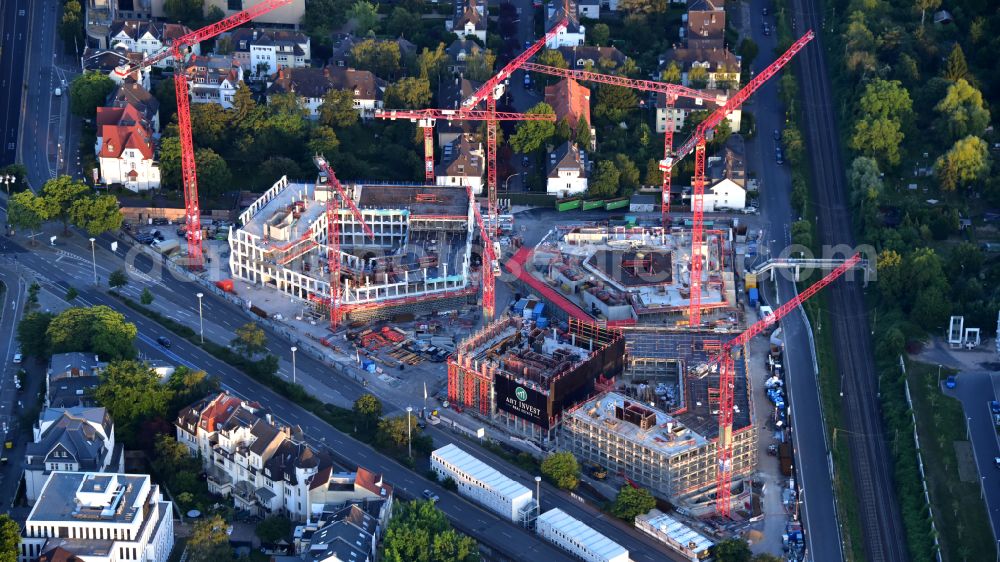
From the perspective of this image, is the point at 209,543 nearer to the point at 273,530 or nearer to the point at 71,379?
the point at 273,530

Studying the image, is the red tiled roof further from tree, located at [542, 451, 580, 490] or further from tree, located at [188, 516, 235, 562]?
tree, located at [188, 516, 235, 562]

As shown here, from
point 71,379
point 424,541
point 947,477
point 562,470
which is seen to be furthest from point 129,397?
point 947,477

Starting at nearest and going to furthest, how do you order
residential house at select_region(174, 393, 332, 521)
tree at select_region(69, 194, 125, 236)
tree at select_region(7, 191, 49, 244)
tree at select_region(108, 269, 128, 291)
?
residential house at select_region(174, 393, 332, 521) < tree at select_region(108, 269, 128, 291) < tree at select_region(7, 191, 49, 244) < tree at select_region(69, 194, 125, 236)

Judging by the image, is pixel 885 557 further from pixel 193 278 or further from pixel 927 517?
pixel 193 278

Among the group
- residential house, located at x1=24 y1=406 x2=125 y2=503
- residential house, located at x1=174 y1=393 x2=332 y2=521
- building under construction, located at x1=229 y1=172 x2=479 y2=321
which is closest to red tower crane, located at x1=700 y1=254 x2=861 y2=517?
building under construction, located at x1=229 y1=172 x2=479 y2=321

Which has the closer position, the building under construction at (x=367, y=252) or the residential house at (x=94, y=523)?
the residential house at (x=94, y=523)

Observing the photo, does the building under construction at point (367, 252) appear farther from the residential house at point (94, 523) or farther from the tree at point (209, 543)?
the residential house at point (94, 523)

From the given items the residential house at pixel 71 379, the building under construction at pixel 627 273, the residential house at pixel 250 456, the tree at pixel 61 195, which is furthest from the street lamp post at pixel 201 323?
the building under construction at pixel 627 273

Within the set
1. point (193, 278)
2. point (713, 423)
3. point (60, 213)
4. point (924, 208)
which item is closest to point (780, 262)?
point (924, 208)

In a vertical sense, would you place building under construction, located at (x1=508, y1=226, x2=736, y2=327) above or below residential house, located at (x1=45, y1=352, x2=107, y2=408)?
above
